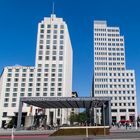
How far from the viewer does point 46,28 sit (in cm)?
12506

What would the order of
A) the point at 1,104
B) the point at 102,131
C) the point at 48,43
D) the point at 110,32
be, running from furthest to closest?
1. the point at 110,32
2. the point at 48,43
3. the point at 1,104
4. the point at 102,131

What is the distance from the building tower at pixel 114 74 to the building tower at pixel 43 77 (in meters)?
25.4

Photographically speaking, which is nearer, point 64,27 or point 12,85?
point 12,85

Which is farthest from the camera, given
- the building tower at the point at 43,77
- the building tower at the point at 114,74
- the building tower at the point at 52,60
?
the building tower at the point at 114,74

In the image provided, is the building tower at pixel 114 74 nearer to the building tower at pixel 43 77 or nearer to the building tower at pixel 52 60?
the building tower at pixel 52 60

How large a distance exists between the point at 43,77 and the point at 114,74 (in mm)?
43144

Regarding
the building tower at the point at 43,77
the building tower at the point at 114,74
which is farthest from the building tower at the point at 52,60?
the building tower at the point at 114,74

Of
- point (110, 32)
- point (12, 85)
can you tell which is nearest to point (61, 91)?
point (12, 85)

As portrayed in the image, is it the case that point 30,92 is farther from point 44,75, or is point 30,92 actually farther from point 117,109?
point 117,109

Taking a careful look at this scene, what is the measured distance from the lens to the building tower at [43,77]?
4490 inches

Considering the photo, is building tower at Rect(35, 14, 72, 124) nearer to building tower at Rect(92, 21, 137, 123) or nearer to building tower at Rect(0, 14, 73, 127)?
building tower at Rect(0, 14, 73, 127)

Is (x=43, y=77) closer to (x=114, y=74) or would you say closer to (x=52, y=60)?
(x=52, y=60)

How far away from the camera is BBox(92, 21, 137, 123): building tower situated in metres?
129

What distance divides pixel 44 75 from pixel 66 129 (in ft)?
275
